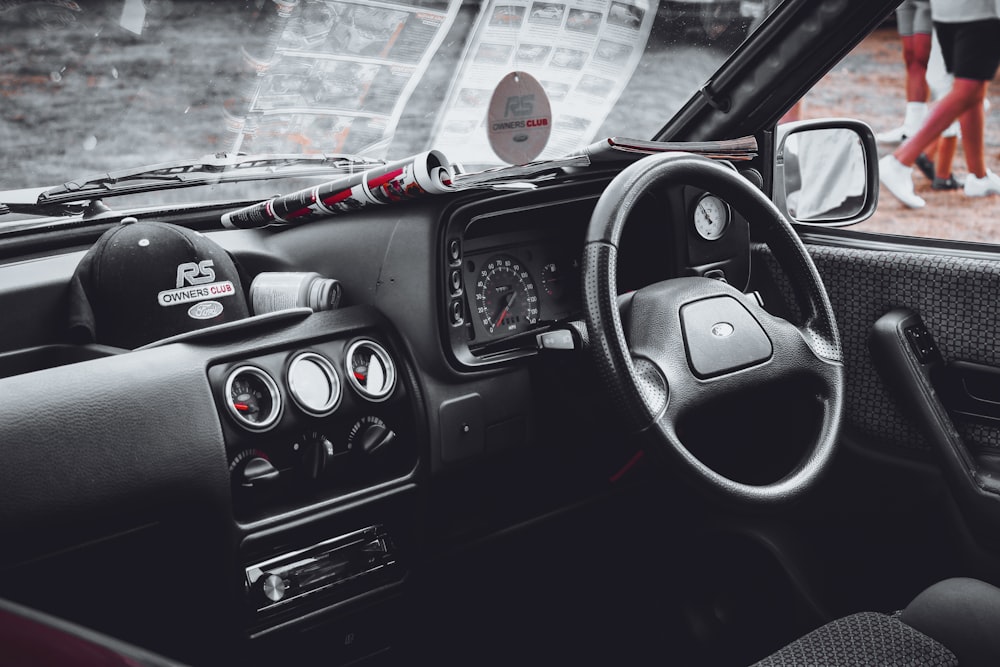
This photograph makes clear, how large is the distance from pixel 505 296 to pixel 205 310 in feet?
1.86

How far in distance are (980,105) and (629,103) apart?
111 inches

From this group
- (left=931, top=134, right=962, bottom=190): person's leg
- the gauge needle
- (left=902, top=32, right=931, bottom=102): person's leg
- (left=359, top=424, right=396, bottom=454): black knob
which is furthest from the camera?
(left=931, top=134, right=962, bottom=190): person's leg

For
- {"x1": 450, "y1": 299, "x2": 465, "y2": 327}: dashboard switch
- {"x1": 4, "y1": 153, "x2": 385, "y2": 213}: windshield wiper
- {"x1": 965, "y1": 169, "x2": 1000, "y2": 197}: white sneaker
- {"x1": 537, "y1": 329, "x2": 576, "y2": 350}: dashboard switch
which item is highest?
{"x1": 4, "y1": 153, "x2": 385, "y2": 213}: windshield wiper

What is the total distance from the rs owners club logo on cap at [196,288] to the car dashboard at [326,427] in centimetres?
14

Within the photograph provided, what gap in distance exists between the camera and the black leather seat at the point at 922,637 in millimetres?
1207

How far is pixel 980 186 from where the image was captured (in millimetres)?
4977

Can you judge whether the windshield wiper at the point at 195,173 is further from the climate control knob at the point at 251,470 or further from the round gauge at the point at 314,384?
the climate control knob at the point at 251,470

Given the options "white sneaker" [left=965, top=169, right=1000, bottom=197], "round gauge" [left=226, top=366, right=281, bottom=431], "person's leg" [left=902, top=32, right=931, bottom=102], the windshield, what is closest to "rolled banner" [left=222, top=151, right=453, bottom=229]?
the windshield

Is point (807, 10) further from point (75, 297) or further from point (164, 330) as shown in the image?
point (75, 297)

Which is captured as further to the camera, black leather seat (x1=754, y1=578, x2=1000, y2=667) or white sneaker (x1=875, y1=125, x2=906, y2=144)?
white sneaker (x1=875, y1=125, x2=906, y2=144)

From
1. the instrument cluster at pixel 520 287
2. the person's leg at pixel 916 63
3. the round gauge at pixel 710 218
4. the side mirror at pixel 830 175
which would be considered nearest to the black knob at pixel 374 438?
the instrument cluster at pixel 520 287

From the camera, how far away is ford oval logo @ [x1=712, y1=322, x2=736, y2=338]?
1.46m

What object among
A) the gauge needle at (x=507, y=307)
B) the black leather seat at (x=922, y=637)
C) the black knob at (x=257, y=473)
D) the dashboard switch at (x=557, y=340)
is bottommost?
the black leather seat at (x=922, y=637)

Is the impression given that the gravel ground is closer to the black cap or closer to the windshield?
the windshield
